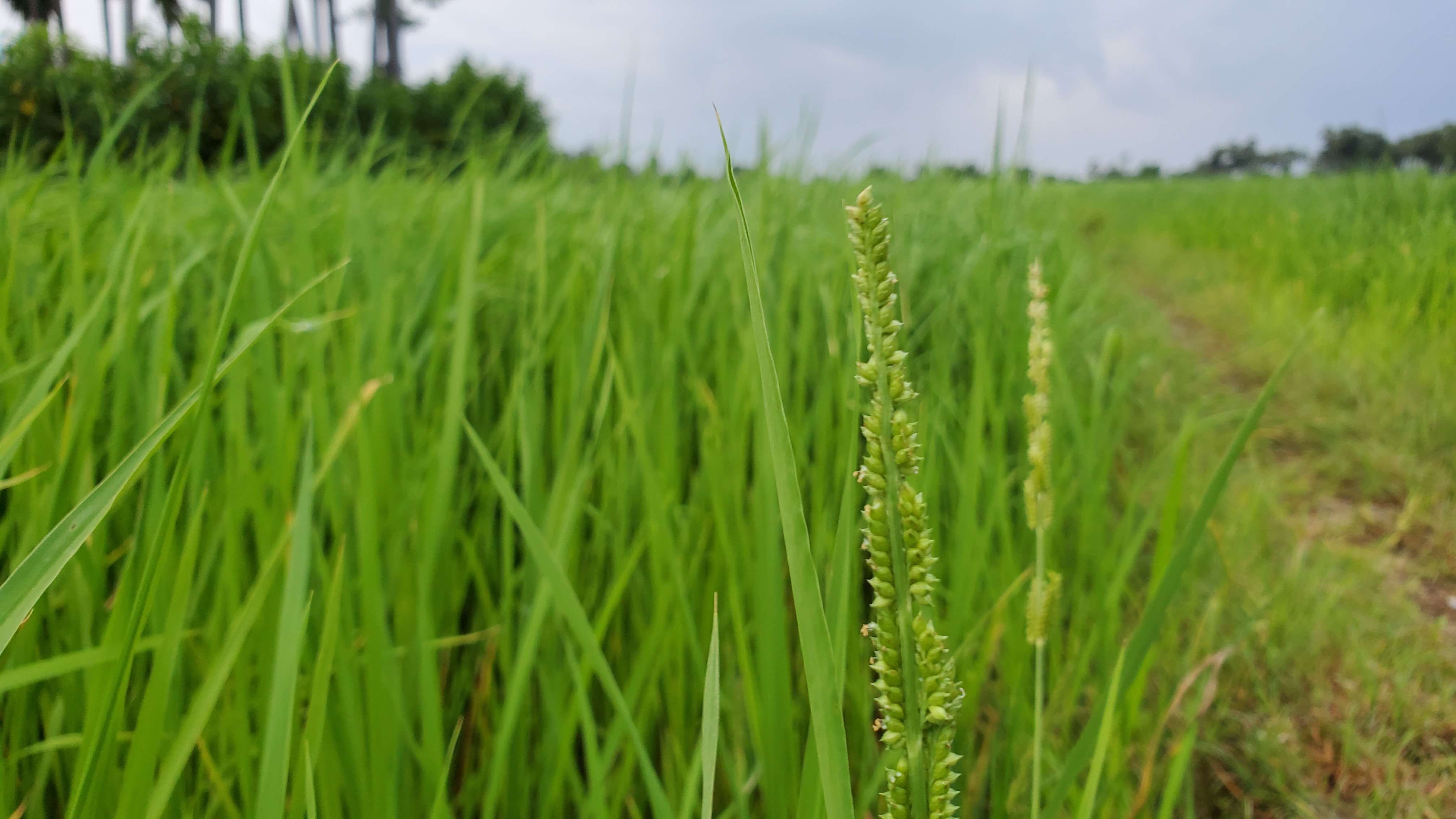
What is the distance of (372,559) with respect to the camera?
0.73 m

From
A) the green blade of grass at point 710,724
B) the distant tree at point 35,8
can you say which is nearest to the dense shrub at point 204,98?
the green blade of grass at point 710,724

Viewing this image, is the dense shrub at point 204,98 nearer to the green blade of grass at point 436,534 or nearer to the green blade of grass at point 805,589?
the green blade of grass at point 436,534

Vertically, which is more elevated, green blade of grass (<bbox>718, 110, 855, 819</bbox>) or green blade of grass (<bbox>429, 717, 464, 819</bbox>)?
green blade of grass (<bbox>718, 110, 855, 819</bbox>)

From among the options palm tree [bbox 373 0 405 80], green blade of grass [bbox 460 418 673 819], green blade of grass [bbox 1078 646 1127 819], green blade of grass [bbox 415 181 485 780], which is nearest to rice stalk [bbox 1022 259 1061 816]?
green blade of grass [bbox 1078 646 1127 819]

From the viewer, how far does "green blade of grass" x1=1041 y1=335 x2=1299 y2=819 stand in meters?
0.45

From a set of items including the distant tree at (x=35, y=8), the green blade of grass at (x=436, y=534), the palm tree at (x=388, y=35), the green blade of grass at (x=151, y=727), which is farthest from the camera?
the distant tree at (x=35, y=8)

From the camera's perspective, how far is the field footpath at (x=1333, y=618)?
4.11 feet

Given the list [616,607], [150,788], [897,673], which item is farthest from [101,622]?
[897,673]

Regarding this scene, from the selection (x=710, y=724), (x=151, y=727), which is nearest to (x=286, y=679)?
(x=151, y=727)

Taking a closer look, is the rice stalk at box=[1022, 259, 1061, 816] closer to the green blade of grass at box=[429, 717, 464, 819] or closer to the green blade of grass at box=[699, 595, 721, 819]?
the green blade of grass at box=[699, 595, 721, 819]

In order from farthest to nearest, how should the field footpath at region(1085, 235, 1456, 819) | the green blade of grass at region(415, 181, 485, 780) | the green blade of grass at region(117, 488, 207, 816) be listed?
the field footpath at region(1085, 235, 1456, 819) < the green blade of grass at region(415, 181, 485, 780) < the green blade of grass at region(117, 488, 207, 816)

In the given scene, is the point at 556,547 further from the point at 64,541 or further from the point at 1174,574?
the point at 1174,574

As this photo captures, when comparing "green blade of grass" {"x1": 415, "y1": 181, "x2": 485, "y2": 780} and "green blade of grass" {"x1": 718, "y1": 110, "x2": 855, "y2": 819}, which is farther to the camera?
"green blade of grass" {"x1": 415, "y1": 181, "x2": 485, "y2": 780}

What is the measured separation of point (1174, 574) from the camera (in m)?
0.47
